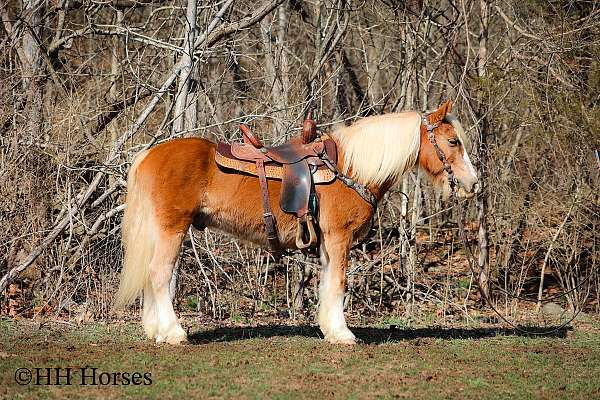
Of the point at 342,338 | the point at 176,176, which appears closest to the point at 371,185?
the point at 342,338

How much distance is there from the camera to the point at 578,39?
33.0ft

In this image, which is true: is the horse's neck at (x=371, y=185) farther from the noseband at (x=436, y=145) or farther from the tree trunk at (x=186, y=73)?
the tree trunk at (x=186, y=73)

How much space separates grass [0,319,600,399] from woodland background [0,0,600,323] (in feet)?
5.26

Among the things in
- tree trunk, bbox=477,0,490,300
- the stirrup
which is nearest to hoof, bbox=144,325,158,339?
the stirrup

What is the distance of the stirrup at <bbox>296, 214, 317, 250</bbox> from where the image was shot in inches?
279

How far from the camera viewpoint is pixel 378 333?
8219mm

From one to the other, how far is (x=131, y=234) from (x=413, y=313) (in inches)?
164

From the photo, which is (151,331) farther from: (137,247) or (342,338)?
(342,338)

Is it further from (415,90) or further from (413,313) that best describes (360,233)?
(415,90)

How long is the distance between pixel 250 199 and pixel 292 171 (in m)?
0.44

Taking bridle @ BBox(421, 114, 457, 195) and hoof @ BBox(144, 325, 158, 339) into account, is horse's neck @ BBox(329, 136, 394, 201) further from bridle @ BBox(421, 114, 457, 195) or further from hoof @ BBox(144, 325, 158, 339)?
hoof @ BBox(144, 325, 158, 339)

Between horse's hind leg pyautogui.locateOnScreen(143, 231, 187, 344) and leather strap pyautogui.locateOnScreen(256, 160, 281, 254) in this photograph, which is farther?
leather strap pyautogui.locateOnScreen(256, 160, 281, 254)

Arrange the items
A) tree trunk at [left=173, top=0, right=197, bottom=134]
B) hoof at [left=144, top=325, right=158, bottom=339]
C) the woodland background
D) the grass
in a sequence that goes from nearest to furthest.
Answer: the grass < hoof at [left=144, top=325, right=158, bottom=339] < tree trunk at [left=173, top=0, right=197, bottom=134] < the woodland background

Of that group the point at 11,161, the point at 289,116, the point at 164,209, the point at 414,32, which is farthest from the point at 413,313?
the point at 11,161
